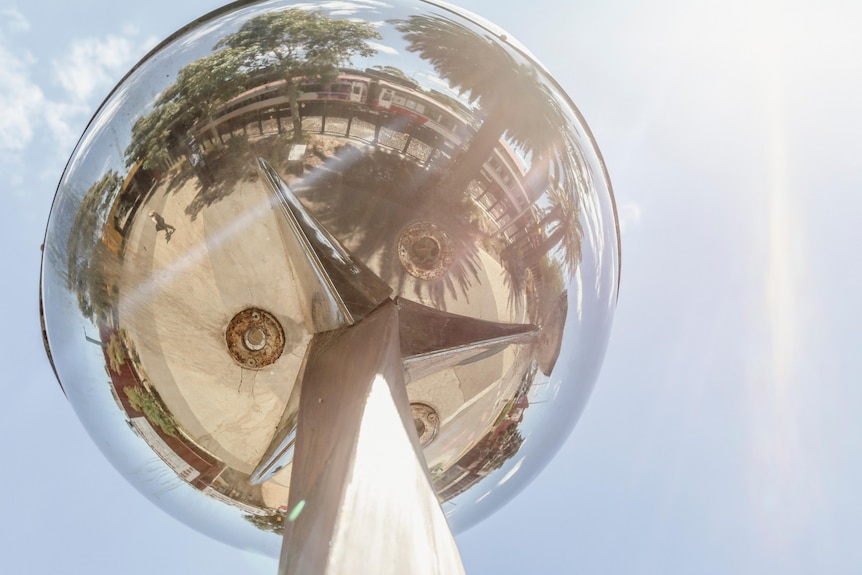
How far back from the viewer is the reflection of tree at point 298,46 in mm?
3693

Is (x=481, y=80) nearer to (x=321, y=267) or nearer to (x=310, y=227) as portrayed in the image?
(x=310, y=227)

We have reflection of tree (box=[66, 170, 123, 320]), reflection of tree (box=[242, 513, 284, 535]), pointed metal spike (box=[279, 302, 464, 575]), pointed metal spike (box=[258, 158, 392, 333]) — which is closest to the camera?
pointed metal spike (box=[279, 302, 464, 575])

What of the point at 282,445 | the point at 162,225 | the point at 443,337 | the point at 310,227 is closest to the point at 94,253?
the point at 162,225

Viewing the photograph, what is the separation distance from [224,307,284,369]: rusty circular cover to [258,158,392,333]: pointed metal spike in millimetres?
277

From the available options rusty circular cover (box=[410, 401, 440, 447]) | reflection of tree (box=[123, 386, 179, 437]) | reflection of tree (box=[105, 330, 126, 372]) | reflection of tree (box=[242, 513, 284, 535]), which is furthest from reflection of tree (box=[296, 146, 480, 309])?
reflection of tree (box=[242, 513, 284, 535])

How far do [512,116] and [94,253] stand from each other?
100 inches

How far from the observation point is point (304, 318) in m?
3.79

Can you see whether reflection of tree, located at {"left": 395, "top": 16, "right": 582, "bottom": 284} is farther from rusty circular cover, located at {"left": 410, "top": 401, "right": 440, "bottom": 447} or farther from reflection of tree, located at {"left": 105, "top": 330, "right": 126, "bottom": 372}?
reflection of tree, located at {"left": 105, "top": 330, "right": 126, "bottom": 372}

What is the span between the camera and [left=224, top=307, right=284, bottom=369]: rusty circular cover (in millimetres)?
3840

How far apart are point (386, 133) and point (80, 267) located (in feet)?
6.45

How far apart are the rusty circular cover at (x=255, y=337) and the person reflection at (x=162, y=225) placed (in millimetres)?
582

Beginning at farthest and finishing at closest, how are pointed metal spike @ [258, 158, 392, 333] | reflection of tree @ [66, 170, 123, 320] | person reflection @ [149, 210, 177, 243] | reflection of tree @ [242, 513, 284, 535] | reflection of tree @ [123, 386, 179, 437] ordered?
reflection of tree @ [242, 513, 284, 535]
reflection of tree @ [123, 386, 179, 437]
reflection of tree @ [66, 170, 123, 320]
person reflection @ [149, 210, 177, 243]
pointed metal spike @ [258, 158, 392, 333]

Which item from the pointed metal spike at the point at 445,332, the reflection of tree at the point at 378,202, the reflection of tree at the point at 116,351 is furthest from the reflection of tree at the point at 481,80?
the reflection of tree at the point at 116,351

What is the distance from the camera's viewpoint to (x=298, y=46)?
374cm
